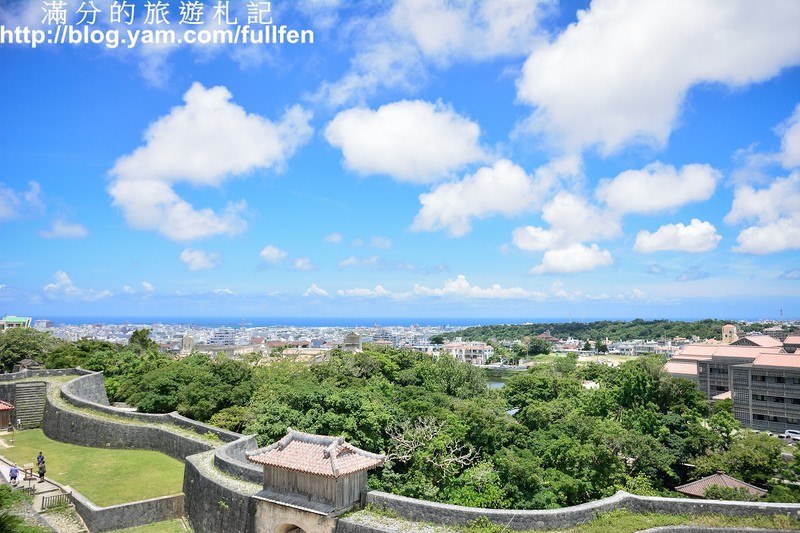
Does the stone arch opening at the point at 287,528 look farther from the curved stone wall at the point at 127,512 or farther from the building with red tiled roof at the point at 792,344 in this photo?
the building with red tiled roof at the point at 792,344

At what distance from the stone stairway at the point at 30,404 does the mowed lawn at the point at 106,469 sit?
4.00m

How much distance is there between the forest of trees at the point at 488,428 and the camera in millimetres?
16922

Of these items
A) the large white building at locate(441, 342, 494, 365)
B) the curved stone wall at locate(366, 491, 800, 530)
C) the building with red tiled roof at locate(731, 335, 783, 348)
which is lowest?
the large white building at locate(441, 342, 494, 365)

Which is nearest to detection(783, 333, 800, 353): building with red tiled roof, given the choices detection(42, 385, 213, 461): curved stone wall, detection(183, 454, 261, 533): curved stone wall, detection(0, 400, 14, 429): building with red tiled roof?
detection(183, 454, 261, 533): curved stone wall

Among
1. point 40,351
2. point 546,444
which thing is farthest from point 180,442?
point 40,351

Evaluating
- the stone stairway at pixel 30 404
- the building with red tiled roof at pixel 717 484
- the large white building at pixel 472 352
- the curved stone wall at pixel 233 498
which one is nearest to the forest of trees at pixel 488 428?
the building with red tiled roof at pixel 717 484

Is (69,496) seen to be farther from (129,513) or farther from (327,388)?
(327,388)

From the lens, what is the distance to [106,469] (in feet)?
59.9

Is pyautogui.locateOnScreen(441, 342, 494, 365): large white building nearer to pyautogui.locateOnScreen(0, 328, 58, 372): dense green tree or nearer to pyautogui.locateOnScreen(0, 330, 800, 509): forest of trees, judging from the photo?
pyautogui.locateOnScreen(0, 328, 58, 372): dense green tree

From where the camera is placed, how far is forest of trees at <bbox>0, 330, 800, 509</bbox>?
16922 mm

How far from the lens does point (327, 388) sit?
19.1m

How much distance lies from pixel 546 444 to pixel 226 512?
1170 centimetres

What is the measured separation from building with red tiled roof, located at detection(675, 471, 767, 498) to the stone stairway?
29202mm

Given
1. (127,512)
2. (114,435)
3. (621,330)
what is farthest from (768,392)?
(621,330)
